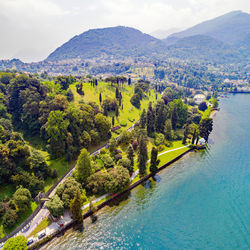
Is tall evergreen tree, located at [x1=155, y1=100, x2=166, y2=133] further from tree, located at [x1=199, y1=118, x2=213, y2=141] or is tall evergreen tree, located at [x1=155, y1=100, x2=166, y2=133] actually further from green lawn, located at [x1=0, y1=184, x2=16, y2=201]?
green lawn, located at [x1=0, y1=184, x2=16, y2=201]

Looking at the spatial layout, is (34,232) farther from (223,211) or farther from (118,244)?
(223,211)

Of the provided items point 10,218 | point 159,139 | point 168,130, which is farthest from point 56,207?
point 168,130

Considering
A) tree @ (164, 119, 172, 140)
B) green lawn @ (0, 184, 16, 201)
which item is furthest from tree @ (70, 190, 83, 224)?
tree @ (164, 119, 172, 140)

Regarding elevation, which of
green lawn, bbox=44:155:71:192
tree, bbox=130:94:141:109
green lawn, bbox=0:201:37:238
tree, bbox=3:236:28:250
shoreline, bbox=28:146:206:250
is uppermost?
tree, bbox=130:94:141:109

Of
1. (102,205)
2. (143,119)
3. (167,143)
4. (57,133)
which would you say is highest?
(57,133)

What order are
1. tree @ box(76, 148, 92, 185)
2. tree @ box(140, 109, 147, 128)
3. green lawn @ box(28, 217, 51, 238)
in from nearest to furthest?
green lawn @ box(28, 217, 51, 238) < tree @ box(76, 148, 92, 185) < tree @ box(140, 109, 147, 128)

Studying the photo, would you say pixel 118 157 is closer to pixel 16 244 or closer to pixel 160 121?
pixel 160 121
